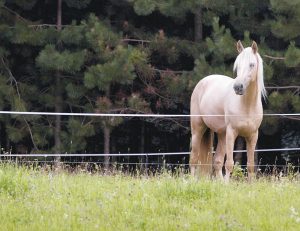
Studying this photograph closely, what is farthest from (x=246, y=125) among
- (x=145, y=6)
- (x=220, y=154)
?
(x=145, y=6)

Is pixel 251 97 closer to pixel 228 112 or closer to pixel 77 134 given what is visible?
pixel 228 112

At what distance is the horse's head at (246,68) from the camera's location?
9.72 metres

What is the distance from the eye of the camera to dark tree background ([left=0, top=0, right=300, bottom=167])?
16719 mm

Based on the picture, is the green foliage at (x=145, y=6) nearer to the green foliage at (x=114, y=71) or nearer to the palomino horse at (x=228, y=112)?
the green foliage at (x=114, y=71)

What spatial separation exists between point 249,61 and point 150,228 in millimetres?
4219

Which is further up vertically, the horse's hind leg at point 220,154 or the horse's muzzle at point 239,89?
the horse's muzzle at point 239,89

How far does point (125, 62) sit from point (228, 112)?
6867mm

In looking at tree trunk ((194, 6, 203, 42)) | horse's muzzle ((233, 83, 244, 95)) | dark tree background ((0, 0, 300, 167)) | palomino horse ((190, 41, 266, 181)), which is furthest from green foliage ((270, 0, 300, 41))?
horse's muzzle ((233, 83, 244, 95))

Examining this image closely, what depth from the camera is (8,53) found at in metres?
18.8

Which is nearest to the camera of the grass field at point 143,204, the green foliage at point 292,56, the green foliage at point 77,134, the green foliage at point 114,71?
the grass field at point 143,204

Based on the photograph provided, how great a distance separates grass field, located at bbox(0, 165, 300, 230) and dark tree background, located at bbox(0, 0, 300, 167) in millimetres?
8143

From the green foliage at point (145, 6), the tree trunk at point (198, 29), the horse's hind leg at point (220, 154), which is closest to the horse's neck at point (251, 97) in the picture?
the horse's hind leg at point (220, 154)

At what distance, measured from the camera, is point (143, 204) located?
22.7 ft

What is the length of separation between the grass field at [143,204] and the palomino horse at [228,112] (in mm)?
2114
